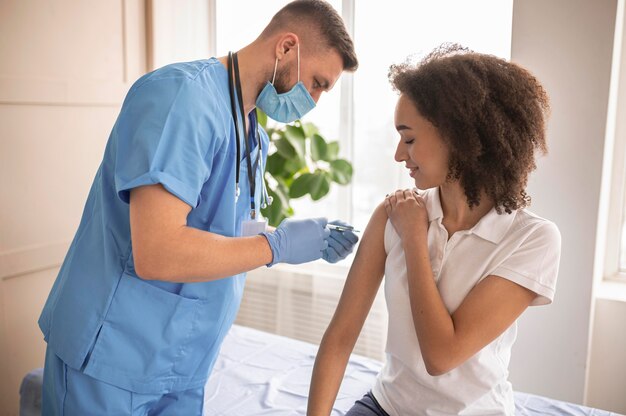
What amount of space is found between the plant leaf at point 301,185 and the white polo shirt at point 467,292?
4.52ft

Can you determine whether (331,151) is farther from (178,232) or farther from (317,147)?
(178,232)

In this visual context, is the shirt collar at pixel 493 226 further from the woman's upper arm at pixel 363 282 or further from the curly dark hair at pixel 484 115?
the woman's upper arm at pixel 363 282

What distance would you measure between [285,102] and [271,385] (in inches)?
37.4

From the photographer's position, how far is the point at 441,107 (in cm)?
129

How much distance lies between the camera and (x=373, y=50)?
2797 mm

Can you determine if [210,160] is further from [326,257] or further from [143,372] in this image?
[143,372]

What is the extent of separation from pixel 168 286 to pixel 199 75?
505 mm

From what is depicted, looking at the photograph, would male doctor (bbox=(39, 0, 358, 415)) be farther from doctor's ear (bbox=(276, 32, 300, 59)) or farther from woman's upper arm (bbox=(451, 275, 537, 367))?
woman's upper arm (bbox=(451, 275, 537, 367))

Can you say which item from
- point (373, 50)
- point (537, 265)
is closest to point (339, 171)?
point (373, 50)

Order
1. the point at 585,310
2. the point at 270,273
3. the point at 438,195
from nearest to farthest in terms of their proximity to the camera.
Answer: the point at 438,195 → the point at 585,310 → the point at 270,273

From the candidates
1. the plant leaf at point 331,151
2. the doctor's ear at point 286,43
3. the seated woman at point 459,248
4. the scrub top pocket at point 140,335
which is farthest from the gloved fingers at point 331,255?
the plant leaf at point 331,151

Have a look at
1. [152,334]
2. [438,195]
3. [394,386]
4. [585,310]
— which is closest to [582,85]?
[585,310]

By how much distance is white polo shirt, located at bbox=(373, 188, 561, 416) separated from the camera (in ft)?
4.07

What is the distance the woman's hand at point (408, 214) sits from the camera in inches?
51.5
